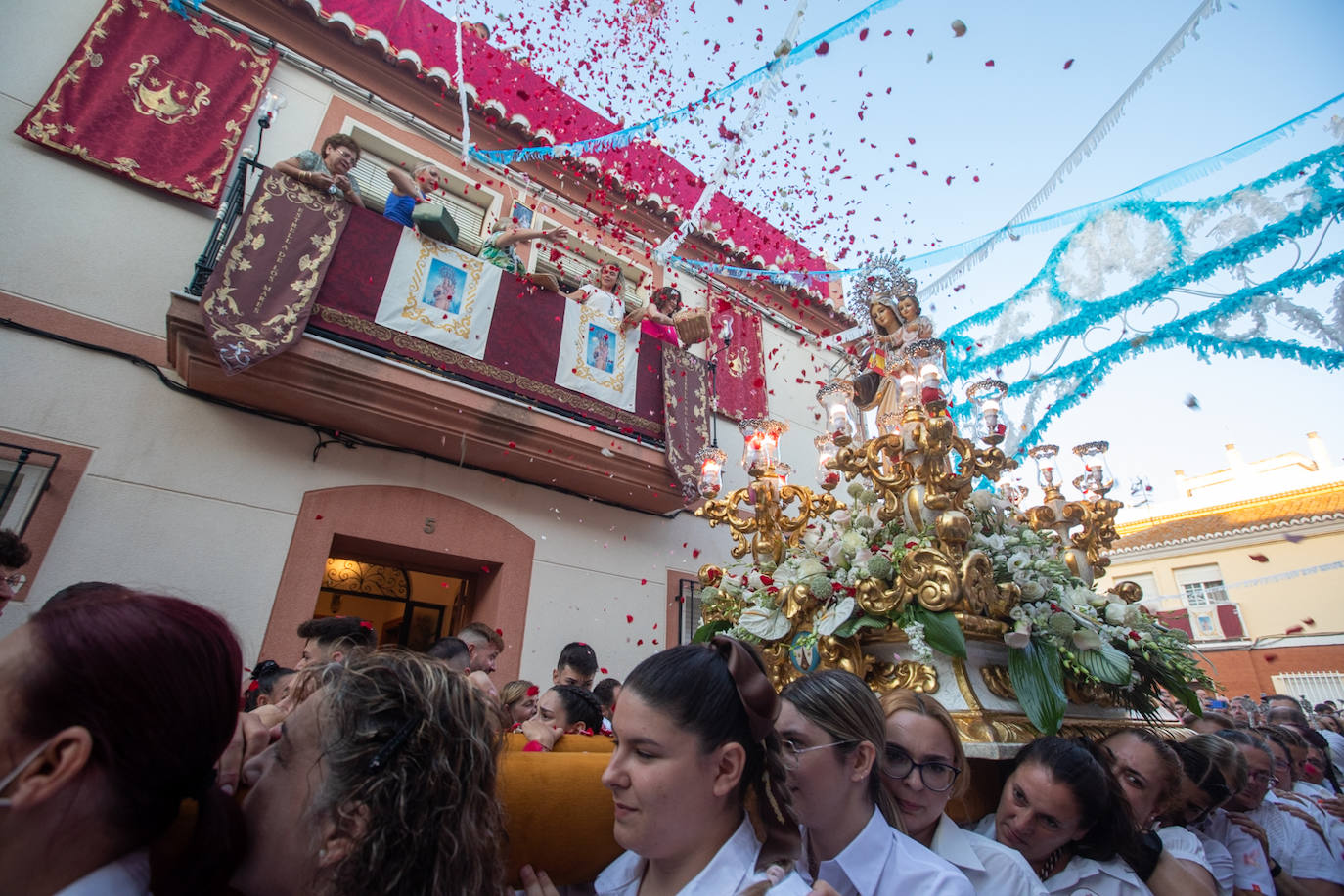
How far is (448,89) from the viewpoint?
676cm

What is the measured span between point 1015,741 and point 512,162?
7350 millimetres

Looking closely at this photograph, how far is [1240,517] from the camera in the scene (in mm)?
19578

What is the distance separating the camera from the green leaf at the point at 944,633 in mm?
2395

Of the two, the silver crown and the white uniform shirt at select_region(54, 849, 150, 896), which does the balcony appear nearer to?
the silver crown

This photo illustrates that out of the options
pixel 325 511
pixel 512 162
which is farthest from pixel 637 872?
pixel 512 162

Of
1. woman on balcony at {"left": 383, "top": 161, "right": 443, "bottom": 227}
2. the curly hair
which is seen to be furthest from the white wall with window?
the curly hair

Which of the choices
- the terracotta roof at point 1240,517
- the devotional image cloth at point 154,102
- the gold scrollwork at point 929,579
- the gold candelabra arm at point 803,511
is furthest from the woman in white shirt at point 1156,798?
the terracotta roof at point 1240,517

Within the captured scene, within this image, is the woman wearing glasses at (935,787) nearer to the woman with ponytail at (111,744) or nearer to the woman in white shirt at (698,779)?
the woman in white shirt at (698,779)

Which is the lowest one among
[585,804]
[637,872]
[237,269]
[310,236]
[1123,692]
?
[637,872]

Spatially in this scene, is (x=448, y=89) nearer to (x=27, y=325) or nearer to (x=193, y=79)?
(x=193, y=79)

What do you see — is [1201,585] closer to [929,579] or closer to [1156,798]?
[1156,798]

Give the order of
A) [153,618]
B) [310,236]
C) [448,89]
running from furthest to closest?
[448,89]
[310,236]
[153,618]

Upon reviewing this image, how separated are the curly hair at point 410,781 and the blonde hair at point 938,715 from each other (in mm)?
1321

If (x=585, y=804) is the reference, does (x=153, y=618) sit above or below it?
above
